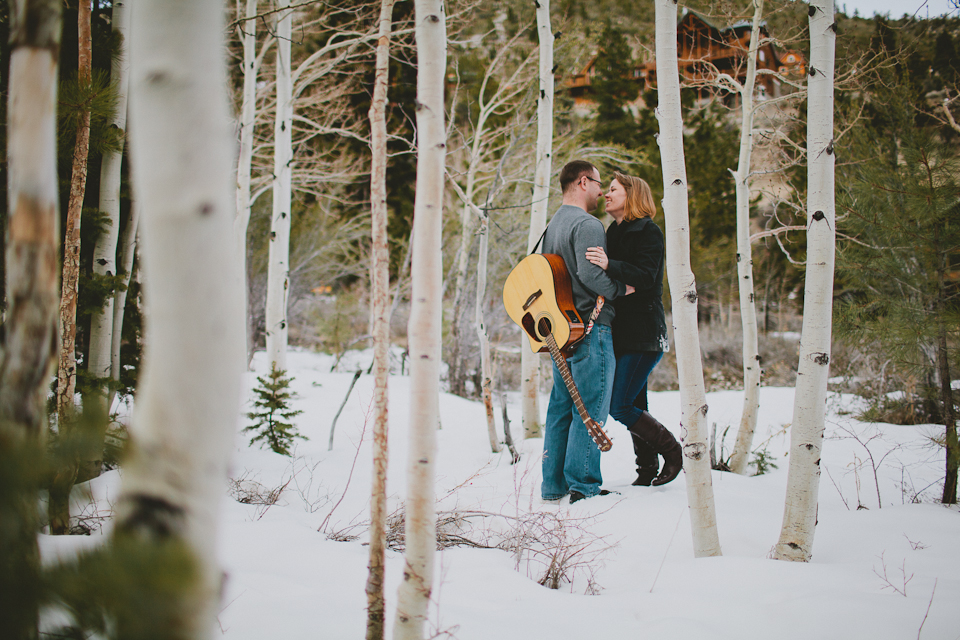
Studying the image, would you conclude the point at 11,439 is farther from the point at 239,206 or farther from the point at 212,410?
the point at 239,206

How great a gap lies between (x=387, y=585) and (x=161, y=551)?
4.78ft

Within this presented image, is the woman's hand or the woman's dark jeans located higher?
the woman's hand

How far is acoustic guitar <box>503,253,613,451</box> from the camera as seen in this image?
2.84 m

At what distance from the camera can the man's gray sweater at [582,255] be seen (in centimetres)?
289

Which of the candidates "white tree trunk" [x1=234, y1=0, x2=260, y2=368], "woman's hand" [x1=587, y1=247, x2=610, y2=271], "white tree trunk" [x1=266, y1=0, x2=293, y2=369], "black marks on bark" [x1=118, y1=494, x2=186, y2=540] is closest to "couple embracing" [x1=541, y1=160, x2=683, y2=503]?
"woman's hand" [x1=587, y1=247, x2=610, y2=271]

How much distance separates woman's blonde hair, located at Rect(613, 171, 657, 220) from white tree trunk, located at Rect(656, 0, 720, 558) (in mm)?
1038

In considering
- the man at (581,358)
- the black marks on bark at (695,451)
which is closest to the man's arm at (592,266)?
the man at (581,358)

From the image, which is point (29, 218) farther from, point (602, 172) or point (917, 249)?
point (602, 172)

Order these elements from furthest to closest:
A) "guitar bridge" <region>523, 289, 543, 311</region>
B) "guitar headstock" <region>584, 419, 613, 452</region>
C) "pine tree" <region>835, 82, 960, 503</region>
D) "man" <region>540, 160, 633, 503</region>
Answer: "pine tree" <region>835, 82, 960, 503</region>, "guitar bridge" <region>523, 289, 543, 311</region>, "man" <region>540, 160, 633, 503</region>, "guitar headstock" <region>584, 419, 613, 452</region>

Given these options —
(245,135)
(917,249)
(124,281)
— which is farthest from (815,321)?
(245,135)

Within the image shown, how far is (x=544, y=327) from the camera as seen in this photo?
9.94 ft

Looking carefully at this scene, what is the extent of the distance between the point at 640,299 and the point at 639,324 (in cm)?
16

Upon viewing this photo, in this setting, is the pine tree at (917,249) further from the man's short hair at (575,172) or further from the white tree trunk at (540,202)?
the white tree trunk at (540,202)

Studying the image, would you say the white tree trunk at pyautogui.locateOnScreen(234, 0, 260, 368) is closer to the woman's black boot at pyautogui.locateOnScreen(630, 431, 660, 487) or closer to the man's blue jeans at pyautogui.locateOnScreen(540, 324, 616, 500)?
the man's blue jeans at pyautogui.locateOnScreen(540, 324, 616, 500)
